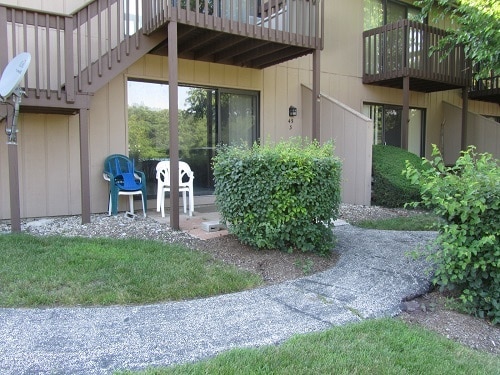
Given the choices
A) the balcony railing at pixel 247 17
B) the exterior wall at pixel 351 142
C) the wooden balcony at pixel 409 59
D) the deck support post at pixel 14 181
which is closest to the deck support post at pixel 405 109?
the wooden balcony at pixel 409 59

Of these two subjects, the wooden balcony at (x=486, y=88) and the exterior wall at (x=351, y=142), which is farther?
the wooden balcony at (x=486, y=88)

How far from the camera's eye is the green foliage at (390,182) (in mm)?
8102

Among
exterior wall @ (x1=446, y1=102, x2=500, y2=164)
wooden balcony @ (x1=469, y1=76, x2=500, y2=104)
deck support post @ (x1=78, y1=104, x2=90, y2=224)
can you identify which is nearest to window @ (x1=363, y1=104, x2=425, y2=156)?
exterior wall @ (x1=446, y1=102, x2=500, y2=164)

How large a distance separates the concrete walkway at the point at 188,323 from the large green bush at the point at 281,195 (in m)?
0.57

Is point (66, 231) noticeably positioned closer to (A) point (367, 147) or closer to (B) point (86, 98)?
(B) point (86, 98)

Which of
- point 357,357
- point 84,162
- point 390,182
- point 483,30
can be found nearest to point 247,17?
point 84,162

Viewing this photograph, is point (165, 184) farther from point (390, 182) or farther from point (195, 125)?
point (390, 182)

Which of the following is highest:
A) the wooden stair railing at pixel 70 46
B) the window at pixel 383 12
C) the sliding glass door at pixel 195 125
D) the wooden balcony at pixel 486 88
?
the window at pixel 383 12

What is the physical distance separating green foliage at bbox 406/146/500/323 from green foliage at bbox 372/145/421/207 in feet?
15.2

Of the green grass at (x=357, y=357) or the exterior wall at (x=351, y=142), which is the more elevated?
the exterior wall at (x=351, y=142)

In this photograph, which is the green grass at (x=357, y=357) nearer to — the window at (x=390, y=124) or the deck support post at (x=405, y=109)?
the deck support post at (x=405, y=109)

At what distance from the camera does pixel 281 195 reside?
14.4ft

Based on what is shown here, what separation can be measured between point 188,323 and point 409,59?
8572 millimetres

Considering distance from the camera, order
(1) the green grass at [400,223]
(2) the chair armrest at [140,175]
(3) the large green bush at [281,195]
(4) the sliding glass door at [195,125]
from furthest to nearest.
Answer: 1. (4) the sliding glass door at [195,125]
2. (2) the chair armrest at [140,175]
3. (1) the green grass at [400,223]
4. (3) the large green bush at [281,195]
